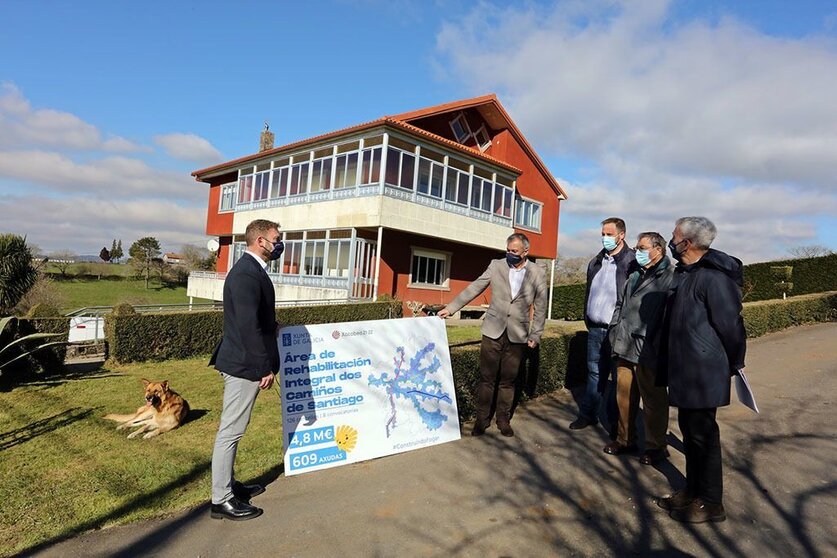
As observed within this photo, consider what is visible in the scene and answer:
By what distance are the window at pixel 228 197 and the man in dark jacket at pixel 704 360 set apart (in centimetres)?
2834

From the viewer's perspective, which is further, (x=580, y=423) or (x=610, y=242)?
(x=580, y=423)

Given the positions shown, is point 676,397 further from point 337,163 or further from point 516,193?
point 516,193

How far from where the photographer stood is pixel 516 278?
5.27m

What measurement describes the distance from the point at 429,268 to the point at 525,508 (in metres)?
19.1

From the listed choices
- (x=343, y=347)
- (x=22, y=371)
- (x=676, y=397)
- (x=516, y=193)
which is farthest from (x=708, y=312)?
(x=516, y=193)

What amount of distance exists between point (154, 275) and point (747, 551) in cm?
6465

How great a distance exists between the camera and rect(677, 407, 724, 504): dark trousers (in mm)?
3455

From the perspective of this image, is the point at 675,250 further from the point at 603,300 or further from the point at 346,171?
the point at 346,171

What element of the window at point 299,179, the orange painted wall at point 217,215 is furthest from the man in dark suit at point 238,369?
the orange painted wall at point 217,215

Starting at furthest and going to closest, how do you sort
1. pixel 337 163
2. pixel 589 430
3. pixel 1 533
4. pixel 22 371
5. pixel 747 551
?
1. pixel 337 163
2. pixel 22 371
3. pixel 589 430
4. pixel 1 533
5. pixel 747 551

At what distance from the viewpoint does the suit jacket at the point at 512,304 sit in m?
5.18

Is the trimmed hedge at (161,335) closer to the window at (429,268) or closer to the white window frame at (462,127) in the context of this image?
the window at (429,268)

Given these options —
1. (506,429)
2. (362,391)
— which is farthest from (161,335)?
(506,429)

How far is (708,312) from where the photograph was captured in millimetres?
3533
